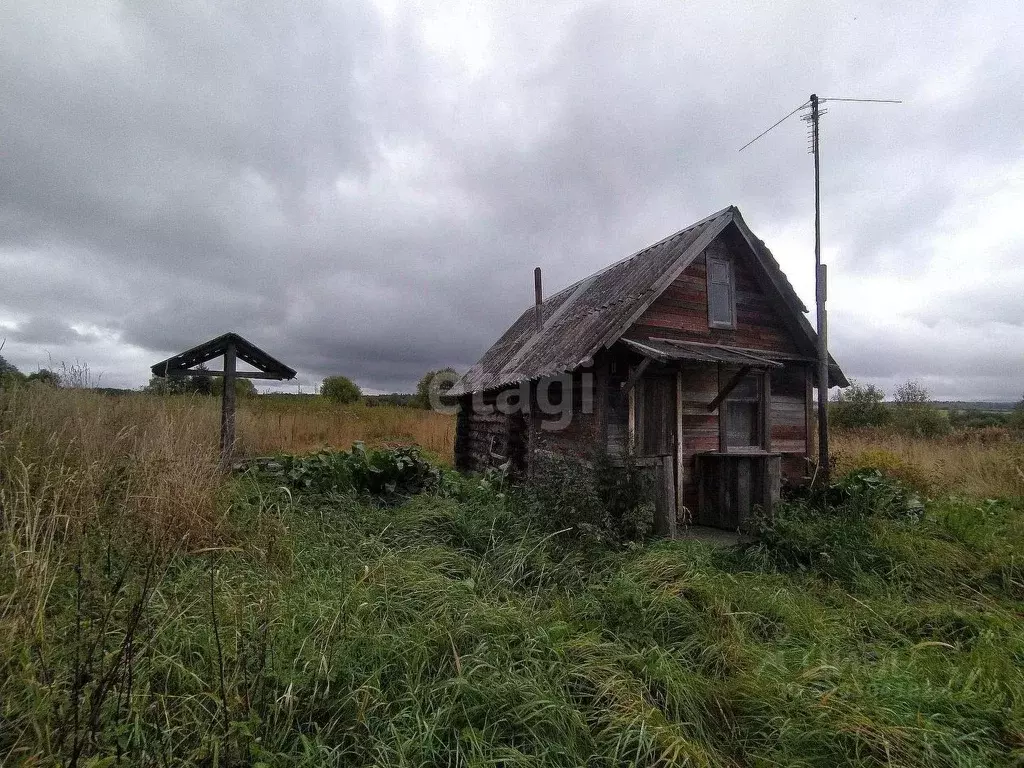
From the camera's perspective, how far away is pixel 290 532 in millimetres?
5012

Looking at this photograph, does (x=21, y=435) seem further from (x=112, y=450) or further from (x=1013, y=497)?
(x=1013, y=497)

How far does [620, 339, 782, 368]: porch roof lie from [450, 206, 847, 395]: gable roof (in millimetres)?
482

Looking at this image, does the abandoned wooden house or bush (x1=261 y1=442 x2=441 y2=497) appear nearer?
bush (x1=261 y1=442 x2=441 y2=497)

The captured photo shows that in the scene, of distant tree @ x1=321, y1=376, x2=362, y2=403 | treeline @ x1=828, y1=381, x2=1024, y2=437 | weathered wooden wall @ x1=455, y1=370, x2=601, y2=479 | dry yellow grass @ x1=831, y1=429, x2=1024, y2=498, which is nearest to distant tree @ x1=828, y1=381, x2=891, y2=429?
treeline @ x1=828, y1=381, x2=1024, y2=437

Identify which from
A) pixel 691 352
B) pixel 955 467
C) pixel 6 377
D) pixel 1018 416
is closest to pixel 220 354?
pixel 6 377

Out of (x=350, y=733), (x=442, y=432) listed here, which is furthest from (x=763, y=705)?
(x=442, y=432)

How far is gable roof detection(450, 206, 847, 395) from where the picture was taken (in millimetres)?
7559

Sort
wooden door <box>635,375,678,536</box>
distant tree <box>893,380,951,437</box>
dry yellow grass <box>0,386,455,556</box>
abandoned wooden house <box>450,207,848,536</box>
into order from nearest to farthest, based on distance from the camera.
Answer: dry yellow grass <box>0,386,455,556</box>
abandoned wooden house <box>450,207,848,536</box>
wooden door <box>635,375,678,536</box>
distant tree <box>893,380,951,437</box>

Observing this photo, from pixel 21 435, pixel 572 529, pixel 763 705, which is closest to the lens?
pixel 763 705

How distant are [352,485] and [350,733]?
504 cm

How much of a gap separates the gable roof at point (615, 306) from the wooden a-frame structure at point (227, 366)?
4032mm

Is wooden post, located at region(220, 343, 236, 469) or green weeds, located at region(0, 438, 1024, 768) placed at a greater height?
wooden post, located at region(220, 343, 236, 469)

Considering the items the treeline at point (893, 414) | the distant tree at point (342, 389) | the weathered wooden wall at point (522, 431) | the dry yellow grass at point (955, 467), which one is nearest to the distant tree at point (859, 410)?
the treeline at point (893, 414)

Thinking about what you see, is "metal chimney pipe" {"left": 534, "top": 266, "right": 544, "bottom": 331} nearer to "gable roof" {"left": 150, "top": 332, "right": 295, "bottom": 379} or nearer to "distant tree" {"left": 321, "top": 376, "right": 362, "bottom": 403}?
"gable roof" {"left": 150, "top": 332, "right": 295, "bottom": 379}
